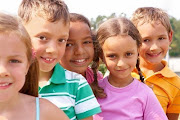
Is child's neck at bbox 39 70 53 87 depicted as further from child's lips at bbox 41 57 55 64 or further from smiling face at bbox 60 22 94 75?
smiling face at bbox 60 22 94 75

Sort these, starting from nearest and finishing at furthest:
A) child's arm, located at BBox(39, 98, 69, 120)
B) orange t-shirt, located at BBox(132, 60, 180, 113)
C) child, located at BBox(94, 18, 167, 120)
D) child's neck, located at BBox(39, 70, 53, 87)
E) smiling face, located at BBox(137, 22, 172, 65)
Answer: child's arm, located at BBox(39, 98, 69, 120) < child's neck, located at BBox(39, 70, 53, 87) < child, located at BBox(94, 18, 167, 120) < orange t-shirt, located at BBox(132, 60, 180, 113) < smiling face, located at BBox(137, 22, 172, 65)

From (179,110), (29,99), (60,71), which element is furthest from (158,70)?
(29,99)

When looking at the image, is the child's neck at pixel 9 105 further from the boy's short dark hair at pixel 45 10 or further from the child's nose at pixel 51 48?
the boy's short dark hair at pixel 45 10

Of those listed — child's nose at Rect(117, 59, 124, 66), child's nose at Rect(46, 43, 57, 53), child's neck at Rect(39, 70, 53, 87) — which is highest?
child's nose at Rect(46, 43, 57, 53)

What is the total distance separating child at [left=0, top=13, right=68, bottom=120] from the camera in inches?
79.7

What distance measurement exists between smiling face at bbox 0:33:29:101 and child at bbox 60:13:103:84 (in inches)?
39.1

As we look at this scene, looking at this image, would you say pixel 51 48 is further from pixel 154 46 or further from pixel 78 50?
pixel 154 46

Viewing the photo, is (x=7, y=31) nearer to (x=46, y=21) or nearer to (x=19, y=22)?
(x=19, y=22)

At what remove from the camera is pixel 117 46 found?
2.95 meters

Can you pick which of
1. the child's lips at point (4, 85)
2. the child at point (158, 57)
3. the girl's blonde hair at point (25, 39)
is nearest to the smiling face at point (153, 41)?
the child at point (158, 57)

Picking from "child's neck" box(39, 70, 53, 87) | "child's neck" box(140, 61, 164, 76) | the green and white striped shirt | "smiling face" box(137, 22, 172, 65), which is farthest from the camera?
"child's neck" box(140, 61, 164, 76)

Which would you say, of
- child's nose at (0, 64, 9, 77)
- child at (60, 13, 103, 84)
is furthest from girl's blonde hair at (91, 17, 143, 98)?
child's nose at (0, 64, 9, 77)

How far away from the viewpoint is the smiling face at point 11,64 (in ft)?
6.58

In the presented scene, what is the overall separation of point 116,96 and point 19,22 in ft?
3.96
